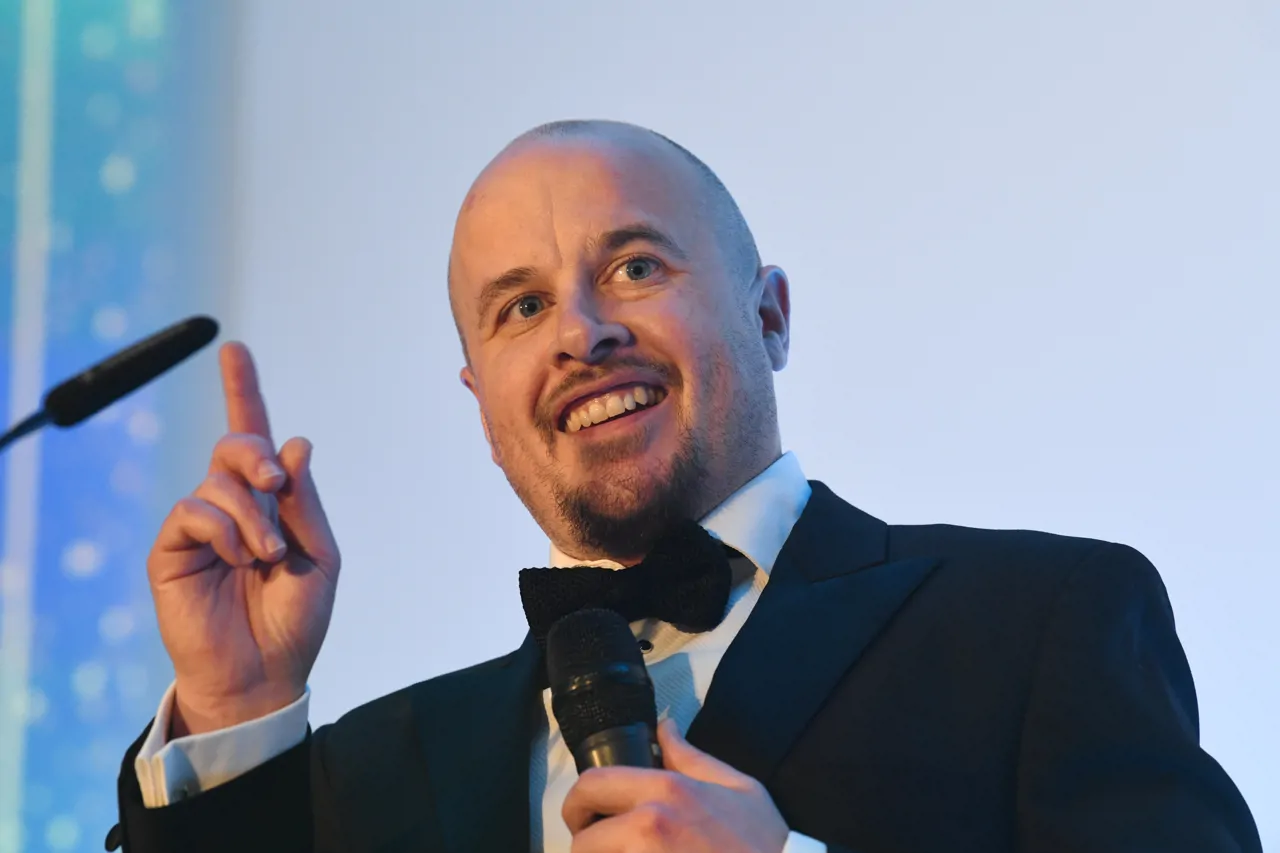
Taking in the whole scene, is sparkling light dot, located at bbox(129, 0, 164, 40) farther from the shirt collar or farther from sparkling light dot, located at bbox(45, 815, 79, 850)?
the shirt collar

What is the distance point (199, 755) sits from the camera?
5.52ft

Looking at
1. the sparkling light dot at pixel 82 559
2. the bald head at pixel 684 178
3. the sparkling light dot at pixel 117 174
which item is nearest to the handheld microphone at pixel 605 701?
the bald head at pixel 684 178

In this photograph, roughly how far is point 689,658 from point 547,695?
24 cm

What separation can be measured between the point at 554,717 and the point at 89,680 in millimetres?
1687

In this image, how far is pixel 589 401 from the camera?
1.80m

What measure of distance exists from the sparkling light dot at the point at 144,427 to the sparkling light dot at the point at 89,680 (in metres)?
0.50

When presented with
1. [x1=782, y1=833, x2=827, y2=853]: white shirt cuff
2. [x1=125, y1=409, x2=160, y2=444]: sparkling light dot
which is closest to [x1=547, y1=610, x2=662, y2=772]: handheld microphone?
[x1=782, y1=833, x2=827, y2=853]: white shirt cuff

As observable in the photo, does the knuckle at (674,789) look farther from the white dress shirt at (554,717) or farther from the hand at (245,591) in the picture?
the hand at (245,591)

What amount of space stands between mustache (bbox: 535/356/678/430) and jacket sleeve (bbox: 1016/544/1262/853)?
550 mm

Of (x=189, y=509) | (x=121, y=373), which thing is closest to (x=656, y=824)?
(x=121, y=373)

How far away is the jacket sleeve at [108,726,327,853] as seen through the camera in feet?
5.42

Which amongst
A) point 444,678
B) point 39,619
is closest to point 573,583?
point 444,678

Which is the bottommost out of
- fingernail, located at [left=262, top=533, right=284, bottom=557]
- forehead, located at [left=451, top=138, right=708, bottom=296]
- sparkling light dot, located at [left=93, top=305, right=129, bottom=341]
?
fingernail, located at [left=262, top=533, right=284, bottom=557]

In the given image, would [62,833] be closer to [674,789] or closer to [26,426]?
[26,426]
